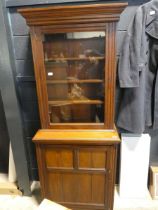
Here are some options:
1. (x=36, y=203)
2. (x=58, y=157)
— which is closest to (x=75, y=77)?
(x=58, y=157)

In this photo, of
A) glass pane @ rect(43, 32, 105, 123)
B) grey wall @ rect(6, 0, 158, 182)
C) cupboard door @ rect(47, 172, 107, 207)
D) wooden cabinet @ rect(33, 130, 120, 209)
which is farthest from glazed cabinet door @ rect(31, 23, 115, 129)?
cupboard door @ rect(47, 172, 107, 207)

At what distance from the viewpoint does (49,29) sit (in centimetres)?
130

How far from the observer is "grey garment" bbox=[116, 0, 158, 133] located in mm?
1364

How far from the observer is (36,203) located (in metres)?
1.83

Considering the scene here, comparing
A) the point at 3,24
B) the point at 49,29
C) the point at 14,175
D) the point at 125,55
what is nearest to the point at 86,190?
the point at 14,175

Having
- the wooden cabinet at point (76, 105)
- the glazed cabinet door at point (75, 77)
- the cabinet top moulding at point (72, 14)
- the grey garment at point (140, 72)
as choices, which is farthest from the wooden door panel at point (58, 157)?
the cabinet top moulding at point (72, 14)

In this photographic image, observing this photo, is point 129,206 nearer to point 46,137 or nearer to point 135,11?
point 46,137

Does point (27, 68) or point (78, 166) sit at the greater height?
point (27, 68)

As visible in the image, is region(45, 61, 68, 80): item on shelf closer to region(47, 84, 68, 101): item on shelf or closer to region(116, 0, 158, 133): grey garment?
region(47, 84, 68, 101): item on shelf

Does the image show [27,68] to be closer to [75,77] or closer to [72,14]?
[75,77]

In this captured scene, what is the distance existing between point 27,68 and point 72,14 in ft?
2.32

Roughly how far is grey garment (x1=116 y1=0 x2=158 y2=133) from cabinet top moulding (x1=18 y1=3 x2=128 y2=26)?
0.84 feet

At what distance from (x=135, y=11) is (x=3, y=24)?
1.07m

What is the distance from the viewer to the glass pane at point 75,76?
1.38 m
